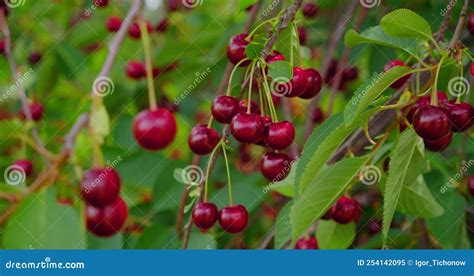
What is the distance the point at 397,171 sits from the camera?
114 centimetres

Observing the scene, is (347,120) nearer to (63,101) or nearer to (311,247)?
(311,247)

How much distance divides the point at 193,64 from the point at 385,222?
4.14 feet

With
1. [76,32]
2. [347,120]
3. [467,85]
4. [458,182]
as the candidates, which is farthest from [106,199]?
[76,32]

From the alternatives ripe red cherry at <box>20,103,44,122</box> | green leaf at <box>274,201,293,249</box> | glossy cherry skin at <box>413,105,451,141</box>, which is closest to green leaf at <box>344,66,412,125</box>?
glossy cherry skin at <box>413,105,451,141</box>

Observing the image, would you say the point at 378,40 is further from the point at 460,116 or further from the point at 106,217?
the point at 106,217

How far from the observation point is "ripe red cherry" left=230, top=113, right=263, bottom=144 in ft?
3.74

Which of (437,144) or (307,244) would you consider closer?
(437,144)

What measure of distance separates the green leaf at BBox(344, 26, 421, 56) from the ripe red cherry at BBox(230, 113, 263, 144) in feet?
0.88

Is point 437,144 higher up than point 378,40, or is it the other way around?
point 378,40

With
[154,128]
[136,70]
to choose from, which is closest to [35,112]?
[136,70]

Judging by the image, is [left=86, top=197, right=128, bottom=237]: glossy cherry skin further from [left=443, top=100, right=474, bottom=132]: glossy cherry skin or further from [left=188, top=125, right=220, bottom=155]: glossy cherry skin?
[left=443, top=100, right=474, bottom=132]: glossy cherry skin

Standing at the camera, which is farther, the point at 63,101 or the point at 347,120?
the point at 63,101

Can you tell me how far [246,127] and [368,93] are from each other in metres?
0.22

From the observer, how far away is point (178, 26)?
259 centimetres
